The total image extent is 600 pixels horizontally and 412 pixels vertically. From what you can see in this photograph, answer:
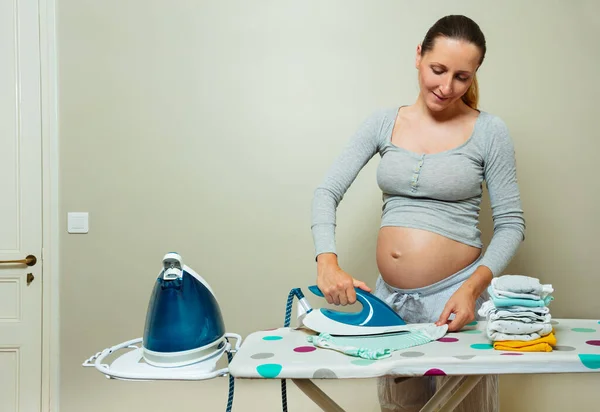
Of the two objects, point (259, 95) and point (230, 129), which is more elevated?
point (259, 95)

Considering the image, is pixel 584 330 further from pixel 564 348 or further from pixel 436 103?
pixel 436 103

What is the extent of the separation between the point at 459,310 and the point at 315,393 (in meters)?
0.38

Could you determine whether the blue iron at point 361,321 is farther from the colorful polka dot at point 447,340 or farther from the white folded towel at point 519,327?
the white folded towel at point 519,327

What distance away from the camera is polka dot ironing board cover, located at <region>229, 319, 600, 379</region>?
967 millimetres

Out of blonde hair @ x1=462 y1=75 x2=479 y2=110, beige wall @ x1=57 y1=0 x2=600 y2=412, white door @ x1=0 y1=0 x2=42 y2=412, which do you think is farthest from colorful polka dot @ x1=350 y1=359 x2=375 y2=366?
white door @ x1=0 y1=0 x2=42 y2=412

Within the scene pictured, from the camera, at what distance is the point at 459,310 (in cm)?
121

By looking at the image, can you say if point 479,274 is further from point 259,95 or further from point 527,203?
point 259,95

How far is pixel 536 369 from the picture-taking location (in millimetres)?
985

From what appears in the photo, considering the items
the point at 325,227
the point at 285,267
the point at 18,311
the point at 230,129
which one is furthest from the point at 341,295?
the point at 18,311

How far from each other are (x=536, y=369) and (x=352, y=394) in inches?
54.1

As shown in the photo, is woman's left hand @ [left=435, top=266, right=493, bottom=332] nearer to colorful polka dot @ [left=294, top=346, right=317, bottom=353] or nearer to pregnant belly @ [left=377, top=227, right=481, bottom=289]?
pregnant belly @ [left=377, top=227, right=481, bottom=289]

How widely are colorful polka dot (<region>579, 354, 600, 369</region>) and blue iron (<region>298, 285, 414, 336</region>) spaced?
35 centimetres

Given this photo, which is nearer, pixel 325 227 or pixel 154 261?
pixel 325 227

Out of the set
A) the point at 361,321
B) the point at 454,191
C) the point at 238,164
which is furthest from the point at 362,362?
the point at 238,164
